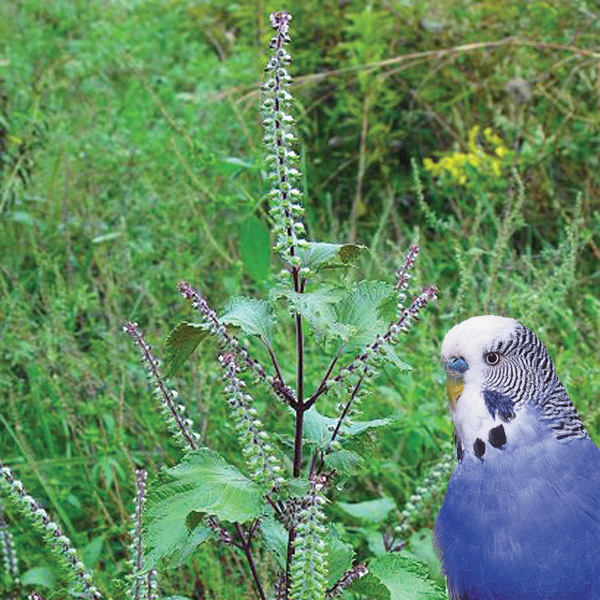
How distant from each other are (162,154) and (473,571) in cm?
244

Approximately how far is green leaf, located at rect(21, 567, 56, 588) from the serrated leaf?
0.77m

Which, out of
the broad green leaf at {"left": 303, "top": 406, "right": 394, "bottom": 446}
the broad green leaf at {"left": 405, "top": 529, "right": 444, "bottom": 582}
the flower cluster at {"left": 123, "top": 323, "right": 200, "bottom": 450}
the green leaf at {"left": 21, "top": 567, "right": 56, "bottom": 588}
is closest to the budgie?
the broad green leaf at {"left": 303, "top": 406, "right": 394, "bottom": 446}

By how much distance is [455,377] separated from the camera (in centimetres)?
134

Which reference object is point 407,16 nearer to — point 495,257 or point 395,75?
point 395,75

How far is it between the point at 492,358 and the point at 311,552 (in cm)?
36

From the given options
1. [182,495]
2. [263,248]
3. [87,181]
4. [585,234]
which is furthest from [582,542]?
[87,181]

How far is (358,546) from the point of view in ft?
6.81

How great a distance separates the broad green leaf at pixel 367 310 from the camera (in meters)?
1.30

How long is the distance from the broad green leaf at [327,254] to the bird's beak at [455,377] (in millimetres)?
191

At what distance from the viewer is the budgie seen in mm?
1298

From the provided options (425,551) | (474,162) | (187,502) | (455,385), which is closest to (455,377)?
(455,385)

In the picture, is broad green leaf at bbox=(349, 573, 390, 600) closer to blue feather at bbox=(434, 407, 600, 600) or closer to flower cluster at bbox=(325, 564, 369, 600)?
flower cluster at bbox=(325, 564, 369, 600)

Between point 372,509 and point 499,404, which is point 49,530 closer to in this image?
point 499,404

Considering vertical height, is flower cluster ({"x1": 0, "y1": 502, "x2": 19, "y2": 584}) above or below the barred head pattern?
below
